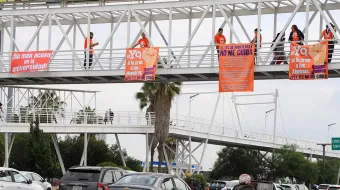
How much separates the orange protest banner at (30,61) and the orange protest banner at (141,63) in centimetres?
449

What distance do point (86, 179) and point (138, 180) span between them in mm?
3653

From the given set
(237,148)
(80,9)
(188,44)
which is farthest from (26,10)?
(237,148)

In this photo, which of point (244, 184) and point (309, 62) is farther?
point (309, 62)

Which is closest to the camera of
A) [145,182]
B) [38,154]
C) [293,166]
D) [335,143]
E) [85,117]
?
[145,182]

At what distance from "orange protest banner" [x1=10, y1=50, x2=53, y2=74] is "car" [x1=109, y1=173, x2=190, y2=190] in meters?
18.3

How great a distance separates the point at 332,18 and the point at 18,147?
156 feet

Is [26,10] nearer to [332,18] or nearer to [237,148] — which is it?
[332,18]

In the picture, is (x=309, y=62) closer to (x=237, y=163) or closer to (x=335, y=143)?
(x=335, y=143)

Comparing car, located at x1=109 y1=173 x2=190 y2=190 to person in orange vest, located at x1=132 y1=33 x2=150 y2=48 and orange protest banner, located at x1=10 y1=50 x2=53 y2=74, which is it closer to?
person in orange vest, located at x1=132 y1=33 x2=150 y2=48

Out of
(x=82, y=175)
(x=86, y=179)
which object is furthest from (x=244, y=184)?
(x=82, y=175)

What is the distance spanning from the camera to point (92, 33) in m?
38.4

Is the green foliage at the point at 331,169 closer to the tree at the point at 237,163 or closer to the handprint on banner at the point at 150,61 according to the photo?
the tree at the point at 237,163

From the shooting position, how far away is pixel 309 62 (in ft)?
107

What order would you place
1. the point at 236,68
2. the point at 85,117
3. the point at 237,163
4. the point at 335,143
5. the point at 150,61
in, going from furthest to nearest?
1. the point at 237,163
2. the point at 335,143
3. the point at 85,117
4. the point at 150,61
5. the point at 236,68
